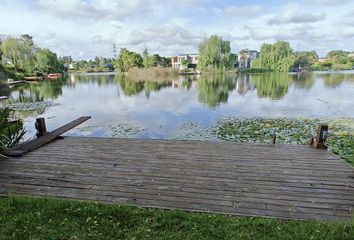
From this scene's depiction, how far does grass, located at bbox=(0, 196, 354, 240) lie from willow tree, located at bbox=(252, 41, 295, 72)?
60.1 meters

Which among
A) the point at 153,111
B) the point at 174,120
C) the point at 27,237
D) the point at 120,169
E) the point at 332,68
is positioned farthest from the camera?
the point at 332,68

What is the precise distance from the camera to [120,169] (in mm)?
3963

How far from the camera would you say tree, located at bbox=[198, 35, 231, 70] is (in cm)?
4734

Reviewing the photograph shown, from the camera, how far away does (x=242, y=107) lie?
13.9 m

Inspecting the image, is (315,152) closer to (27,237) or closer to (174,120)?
(27,237)

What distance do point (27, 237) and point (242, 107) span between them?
1292cm

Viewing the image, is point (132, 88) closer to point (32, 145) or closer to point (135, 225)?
point (32, 145)

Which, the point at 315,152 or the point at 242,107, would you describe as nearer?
the point at 315,152

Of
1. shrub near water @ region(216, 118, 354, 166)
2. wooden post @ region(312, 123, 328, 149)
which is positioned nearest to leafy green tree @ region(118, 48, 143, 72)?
shrub near water @ region(216, 118, 354, 166)

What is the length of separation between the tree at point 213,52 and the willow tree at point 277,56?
548 inches

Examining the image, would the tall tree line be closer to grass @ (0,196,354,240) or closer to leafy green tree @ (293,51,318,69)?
grass @ (0,196,354,240)

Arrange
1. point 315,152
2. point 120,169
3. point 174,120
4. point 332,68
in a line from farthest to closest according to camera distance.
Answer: point 332,68, point 174,120, point 315,152, point 120,169

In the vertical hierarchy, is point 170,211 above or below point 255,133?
above

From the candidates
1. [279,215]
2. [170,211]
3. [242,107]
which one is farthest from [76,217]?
[242,107]
